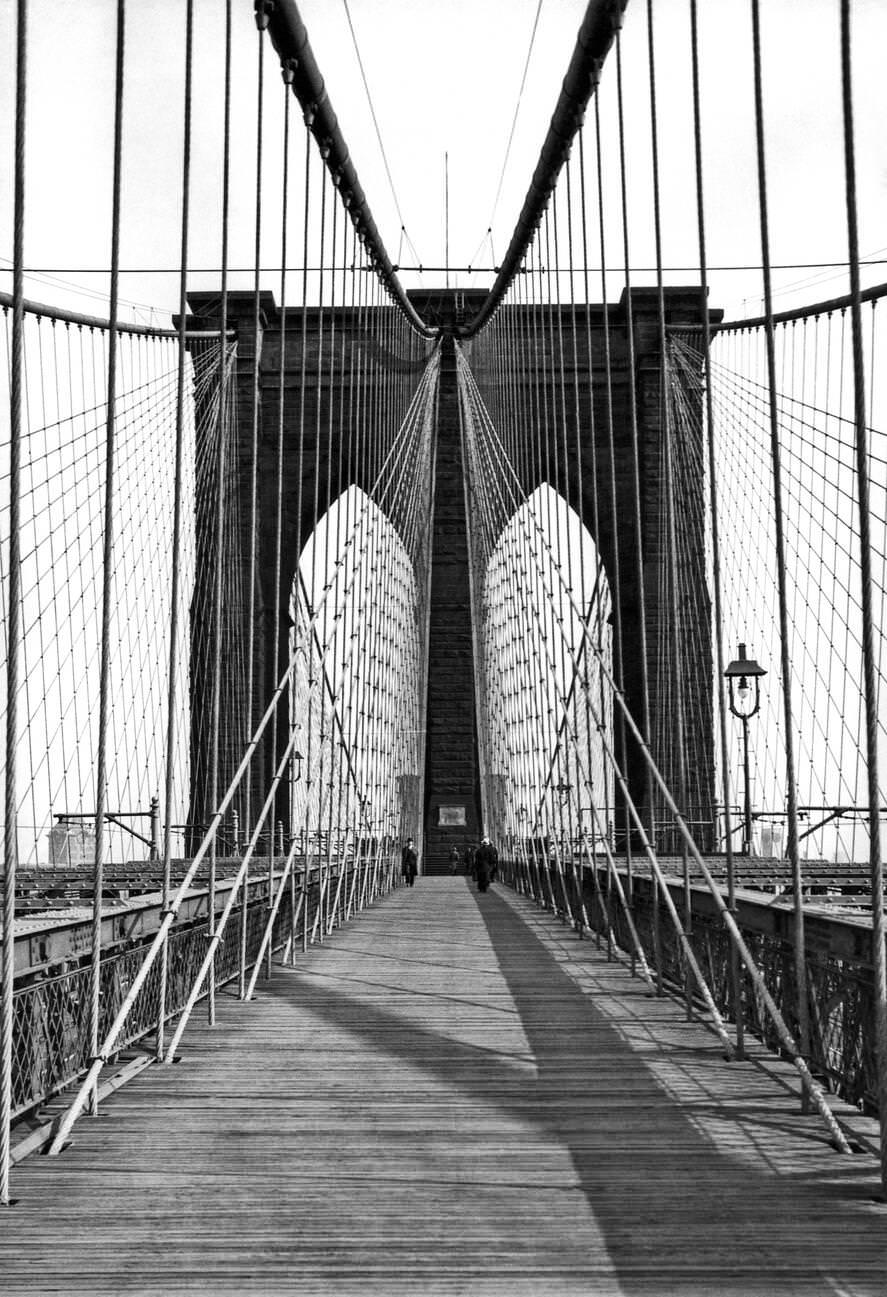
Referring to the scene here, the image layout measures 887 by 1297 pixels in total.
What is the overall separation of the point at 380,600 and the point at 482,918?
7.82 metres

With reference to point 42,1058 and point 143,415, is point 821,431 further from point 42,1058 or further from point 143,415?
point 42,1058

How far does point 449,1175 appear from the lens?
136 inches

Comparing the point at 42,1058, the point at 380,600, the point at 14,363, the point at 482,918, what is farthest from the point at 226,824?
the point at 14,363

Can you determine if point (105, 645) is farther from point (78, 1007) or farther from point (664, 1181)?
point (664, 1181)

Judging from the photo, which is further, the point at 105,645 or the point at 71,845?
the point at 71,845

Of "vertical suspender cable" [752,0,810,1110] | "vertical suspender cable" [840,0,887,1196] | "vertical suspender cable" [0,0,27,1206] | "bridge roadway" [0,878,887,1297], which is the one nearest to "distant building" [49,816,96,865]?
"bridge roadway" [0,878,887,1297]

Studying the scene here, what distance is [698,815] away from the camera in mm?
25328

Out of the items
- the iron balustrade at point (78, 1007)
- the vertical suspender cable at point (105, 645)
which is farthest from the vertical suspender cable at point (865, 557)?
the iron balustrade at point (78, 1007)

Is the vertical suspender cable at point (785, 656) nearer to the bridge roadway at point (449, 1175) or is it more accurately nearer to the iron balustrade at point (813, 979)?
the iron balustrade at point (813, 979)

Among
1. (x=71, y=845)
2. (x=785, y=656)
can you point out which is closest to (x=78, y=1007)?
(x=785, y=656)

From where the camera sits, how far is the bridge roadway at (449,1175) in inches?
108

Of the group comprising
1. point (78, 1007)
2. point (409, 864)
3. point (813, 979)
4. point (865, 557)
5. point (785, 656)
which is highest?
point (865, 557)

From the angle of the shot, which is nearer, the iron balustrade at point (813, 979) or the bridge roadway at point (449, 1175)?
the bridge roadway at point (449, 1175)

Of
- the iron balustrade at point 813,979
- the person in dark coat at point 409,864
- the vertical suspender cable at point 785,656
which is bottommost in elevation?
the person in dark coat at point 409,864
